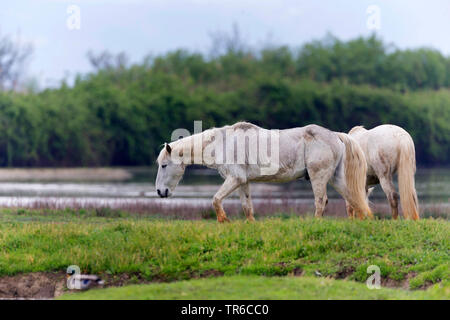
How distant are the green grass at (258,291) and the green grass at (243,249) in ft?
2.07

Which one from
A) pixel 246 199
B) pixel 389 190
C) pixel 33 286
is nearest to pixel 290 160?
pixel 246 199

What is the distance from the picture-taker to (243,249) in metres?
11.5

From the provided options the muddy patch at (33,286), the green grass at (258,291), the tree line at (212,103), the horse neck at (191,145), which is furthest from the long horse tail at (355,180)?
the tree line at (212,103)

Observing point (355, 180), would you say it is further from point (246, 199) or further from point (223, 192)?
point (223, 192)

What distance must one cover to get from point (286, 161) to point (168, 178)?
2.46m

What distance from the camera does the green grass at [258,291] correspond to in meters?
9.34

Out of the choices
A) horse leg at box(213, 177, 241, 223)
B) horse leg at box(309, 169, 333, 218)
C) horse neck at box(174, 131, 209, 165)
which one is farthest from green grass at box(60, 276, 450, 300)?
horse neck at box(174, 131, 209, 165)

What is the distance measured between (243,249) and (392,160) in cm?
483

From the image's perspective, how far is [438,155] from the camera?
67875 millimetres

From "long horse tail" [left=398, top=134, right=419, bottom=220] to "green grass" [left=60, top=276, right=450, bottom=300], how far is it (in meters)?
4.44

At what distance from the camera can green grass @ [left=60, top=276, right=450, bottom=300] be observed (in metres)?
9.34

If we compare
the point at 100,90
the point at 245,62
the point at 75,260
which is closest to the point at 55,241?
the point at 75,260
